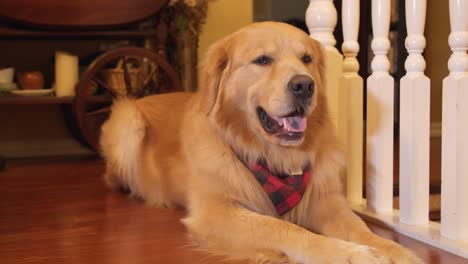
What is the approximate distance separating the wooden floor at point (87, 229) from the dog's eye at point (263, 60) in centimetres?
56

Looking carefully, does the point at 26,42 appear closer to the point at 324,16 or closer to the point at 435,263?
the point at 324,16

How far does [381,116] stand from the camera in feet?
6.30

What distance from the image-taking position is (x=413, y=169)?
5.85 ft

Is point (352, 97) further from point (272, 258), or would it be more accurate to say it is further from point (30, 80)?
point (30, 80)

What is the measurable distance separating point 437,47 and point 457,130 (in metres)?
3.17

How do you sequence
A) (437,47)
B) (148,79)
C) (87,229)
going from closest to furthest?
1. (87,229)
2. (148,79)
3. (437,47)

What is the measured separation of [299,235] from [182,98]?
1095mm

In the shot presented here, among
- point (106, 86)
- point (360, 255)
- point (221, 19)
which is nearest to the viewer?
point (360, 255)

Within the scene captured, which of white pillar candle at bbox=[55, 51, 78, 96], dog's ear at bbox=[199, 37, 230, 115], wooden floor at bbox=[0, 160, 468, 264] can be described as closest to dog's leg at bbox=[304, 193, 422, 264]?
wooden floor at bbox=[0, 160, 468, 264]

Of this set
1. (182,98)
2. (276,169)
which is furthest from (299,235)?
(182,98)

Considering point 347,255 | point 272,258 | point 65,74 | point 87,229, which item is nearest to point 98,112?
point 65,74

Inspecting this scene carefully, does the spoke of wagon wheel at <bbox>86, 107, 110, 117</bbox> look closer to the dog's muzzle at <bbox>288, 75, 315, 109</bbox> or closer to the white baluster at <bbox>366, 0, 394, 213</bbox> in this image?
the white baluster at <bbox>366, 0, 394, 213</bbox>

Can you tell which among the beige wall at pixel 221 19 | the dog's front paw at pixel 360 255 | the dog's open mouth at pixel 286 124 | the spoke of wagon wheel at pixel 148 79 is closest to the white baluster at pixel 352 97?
the dog's open mouth at pixel 286 124

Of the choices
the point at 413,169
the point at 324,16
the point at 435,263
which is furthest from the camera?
the point at 324,16
